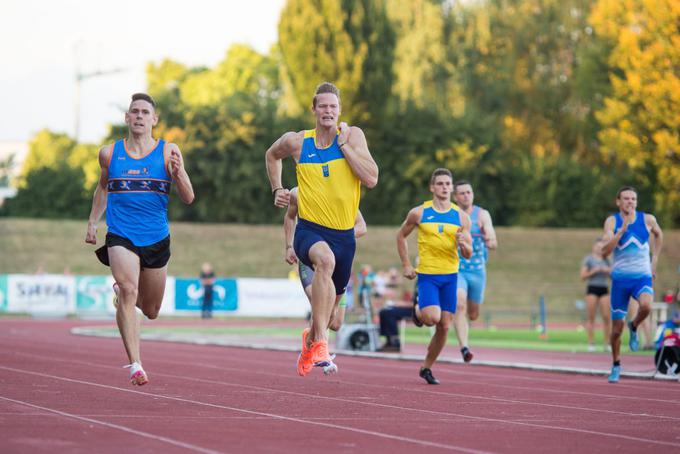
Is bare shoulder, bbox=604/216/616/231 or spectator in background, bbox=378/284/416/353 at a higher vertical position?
bare shoulder, bbox=604/216/616/231

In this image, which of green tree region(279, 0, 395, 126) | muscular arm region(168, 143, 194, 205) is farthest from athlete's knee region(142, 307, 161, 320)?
green tree region(279, 0, 395, 126)

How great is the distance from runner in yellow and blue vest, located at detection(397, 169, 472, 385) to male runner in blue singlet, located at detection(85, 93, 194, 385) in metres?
3.98

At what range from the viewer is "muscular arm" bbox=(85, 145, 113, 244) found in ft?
35.5

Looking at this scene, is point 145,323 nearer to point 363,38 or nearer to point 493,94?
point 363,38

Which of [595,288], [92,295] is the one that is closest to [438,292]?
[595,288]

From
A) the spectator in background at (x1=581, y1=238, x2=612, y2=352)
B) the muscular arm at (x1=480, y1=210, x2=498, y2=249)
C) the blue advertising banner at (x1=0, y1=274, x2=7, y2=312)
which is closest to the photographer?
the muscular arm at (x1=480, y1=210, x2=498, y2=249)

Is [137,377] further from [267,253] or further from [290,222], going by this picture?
[267,253]

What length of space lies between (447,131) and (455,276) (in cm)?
5248

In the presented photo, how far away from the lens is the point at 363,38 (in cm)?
6366

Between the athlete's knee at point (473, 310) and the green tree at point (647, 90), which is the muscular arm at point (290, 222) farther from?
the green tree at point (647, 90)

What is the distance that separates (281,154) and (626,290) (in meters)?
5.94

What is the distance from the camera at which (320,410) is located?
10.1m

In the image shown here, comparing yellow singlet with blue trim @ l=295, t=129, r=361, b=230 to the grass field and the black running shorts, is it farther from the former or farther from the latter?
the grass field

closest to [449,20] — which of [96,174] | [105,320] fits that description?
[96,174]
